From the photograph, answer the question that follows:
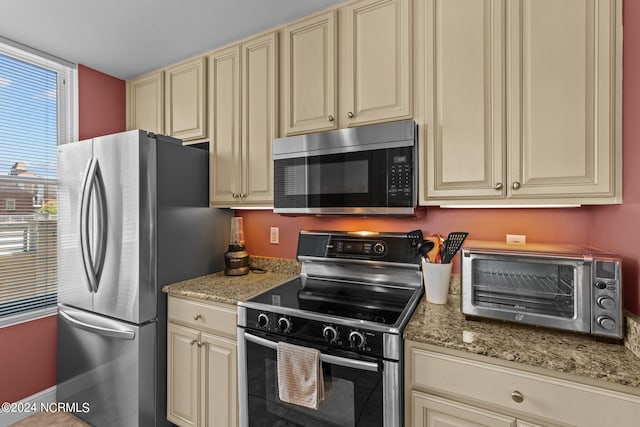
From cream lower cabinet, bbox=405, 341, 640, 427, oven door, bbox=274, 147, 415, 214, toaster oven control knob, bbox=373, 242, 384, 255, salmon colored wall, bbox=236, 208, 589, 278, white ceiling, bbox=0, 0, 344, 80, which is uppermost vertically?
white ceiling, bbox=0, 0, 344, 80

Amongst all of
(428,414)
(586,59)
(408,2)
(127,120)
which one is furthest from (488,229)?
(127,120)

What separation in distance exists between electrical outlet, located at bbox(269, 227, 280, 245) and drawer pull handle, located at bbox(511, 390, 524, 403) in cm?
160

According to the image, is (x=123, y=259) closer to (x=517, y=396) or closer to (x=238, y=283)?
(x=238, y=283)

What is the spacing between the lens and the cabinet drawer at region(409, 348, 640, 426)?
90 centimetres

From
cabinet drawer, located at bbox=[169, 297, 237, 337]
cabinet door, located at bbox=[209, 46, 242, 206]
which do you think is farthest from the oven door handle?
cabinet door, located at bbox=[209, 46, 242, 206]

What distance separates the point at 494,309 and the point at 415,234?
53 centimetres

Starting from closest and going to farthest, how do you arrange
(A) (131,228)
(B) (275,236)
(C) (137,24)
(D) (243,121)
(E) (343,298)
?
(E) (343,298), (A) (131,228), (C) (137,24), (D) (243,121), (B) (275,236)

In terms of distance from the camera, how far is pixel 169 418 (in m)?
1.78

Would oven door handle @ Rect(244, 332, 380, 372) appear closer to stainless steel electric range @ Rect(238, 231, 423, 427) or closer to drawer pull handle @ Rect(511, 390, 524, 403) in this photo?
stainless steel electric range @ Rect(238, 231, 423, 427)

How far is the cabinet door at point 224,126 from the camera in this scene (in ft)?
6.61

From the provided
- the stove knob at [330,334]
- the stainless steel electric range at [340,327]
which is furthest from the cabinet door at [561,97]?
the stove knob at [330,334]

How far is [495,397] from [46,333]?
2.83 metres

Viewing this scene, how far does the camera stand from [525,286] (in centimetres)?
119

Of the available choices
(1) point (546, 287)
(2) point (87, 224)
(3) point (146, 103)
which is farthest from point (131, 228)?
(1) point (546, 287)
